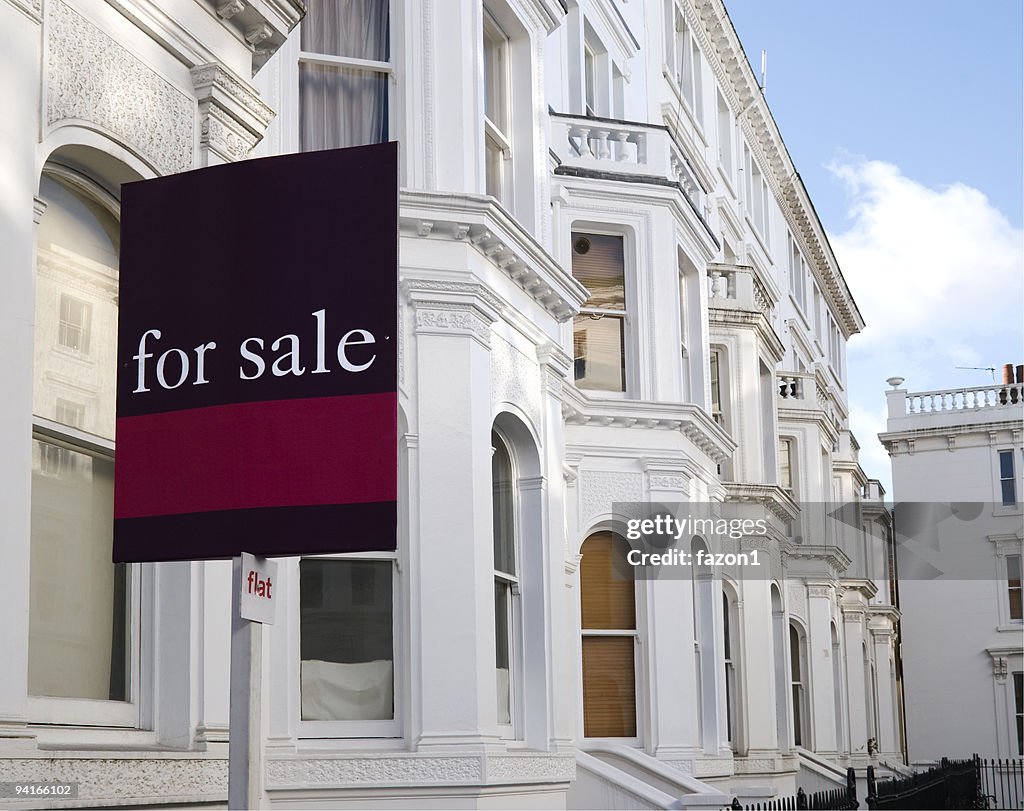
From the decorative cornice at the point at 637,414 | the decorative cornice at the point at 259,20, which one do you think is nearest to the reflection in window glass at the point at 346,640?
the decorative cornice at the point at 259,20

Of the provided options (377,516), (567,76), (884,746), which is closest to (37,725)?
(377,516)

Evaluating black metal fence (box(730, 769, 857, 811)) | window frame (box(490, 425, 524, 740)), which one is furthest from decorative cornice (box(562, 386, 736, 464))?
black metal fence (box(730, 769, 857, 811))

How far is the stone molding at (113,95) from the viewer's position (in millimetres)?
7121

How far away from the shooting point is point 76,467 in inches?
294

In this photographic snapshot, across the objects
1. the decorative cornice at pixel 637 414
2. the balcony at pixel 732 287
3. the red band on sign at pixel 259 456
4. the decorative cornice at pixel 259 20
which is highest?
the balcony at pixel 732 287

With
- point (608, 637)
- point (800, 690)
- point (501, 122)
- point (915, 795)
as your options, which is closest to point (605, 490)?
point (608, 637)

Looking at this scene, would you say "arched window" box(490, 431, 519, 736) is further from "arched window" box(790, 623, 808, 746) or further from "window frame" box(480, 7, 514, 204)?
"arched window" box(790, 623, 808, 746)

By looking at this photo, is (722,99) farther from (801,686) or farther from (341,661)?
(341,661)

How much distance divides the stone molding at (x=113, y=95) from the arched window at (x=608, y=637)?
10291 millimetres

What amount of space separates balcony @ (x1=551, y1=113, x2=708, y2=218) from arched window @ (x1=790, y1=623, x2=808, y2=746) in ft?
45.7

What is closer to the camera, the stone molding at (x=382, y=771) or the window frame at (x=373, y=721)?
the stone molding at (x=382, y=771)

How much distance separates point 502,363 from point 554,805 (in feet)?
12.1

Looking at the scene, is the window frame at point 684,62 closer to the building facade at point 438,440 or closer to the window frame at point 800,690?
the building facade at point 438,440

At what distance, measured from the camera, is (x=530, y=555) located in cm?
1252
